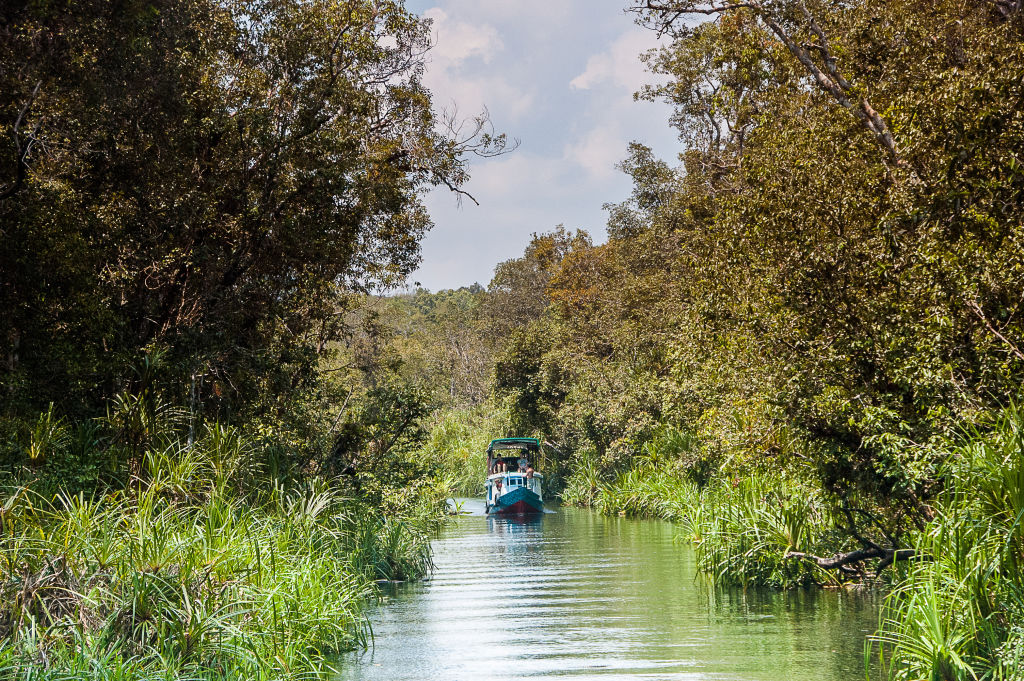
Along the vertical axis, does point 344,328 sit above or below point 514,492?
above

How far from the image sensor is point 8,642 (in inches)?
270

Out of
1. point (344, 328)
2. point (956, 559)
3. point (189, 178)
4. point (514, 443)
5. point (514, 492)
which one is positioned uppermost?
point (189, 178)

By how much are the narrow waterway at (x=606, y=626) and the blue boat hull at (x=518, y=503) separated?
34.4 ft

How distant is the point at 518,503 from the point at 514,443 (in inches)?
185

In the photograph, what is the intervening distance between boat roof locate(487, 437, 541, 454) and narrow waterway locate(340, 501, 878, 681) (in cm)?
1363

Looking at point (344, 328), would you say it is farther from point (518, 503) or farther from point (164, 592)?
point (164, 592)

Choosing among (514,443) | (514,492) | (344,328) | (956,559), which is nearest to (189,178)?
(344,328)

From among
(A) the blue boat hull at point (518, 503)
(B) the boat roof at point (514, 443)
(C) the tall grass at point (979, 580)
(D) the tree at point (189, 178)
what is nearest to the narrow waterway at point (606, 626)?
(C) the tall grass at point (979, 580)

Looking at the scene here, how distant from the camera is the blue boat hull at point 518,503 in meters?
29.6

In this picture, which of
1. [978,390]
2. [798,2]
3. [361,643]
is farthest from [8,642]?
[798,2]

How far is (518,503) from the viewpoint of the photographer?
29797mm

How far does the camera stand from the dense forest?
777cm

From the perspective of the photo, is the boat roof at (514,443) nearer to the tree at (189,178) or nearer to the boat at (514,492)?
the boat at (514,492)

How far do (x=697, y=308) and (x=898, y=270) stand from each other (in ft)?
15.8
